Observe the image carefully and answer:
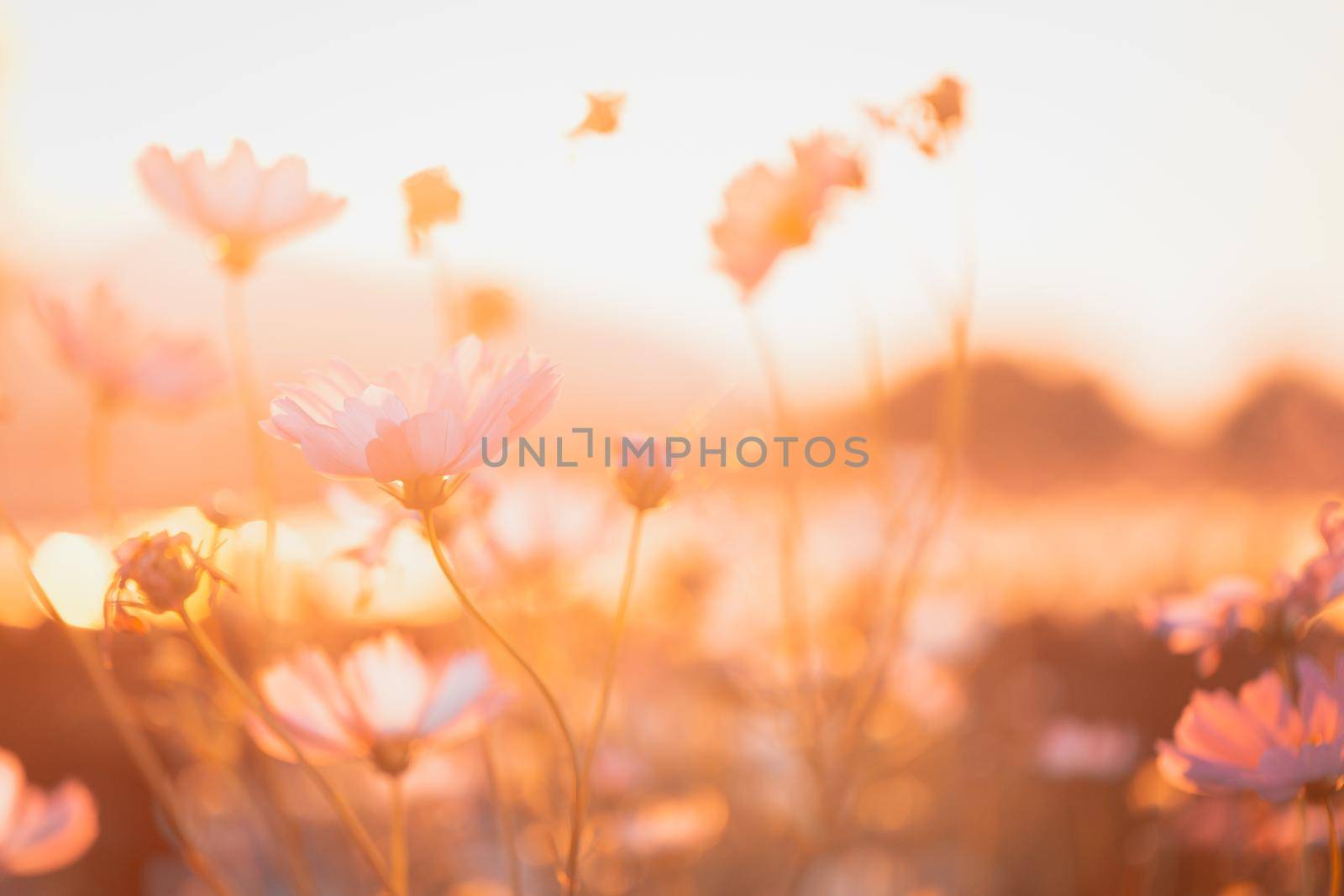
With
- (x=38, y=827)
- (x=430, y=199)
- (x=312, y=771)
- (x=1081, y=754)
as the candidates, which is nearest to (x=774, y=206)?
(x=430, y=199)

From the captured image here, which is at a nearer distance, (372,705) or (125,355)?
(372,705)

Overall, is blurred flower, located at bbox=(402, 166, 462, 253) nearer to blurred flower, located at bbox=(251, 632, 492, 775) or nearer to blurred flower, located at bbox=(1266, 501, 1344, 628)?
blurred flower, located at bbox=(251, 632, 492, 775)

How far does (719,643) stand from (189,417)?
782 millimetres

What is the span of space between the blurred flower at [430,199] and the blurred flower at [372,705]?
0.23m

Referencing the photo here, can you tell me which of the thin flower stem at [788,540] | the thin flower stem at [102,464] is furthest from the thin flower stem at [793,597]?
the thin flower stem at [102,464]

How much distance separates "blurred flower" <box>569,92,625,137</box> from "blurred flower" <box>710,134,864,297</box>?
9 centimetres

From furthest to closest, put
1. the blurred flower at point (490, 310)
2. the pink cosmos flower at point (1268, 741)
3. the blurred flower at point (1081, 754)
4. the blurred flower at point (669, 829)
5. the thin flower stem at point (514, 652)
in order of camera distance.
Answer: the blurred flower at point (1081, 754) < the blurred flower at point (669, 829) < the blurred flower at point (490, 310) < the pink cosmos flower at point (1268, 741) < the thin flower stem at point (514, 652)

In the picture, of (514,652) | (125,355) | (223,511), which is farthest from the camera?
(125,355)

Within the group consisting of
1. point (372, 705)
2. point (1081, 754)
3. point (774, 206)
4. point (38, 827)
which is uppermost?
point (774, 206)

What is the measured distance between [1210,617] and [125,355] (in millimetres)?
712

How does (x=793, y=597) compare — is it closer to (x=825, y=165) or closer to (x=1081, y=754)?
(x=825, y=165)

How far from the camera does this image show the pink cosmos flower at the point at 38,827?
0.67 meters

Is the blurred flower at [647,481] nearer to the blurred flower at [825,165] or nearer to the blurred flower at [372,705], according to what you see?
the blurred flower at [372,705]

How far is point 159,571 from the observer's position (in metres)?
0.45
